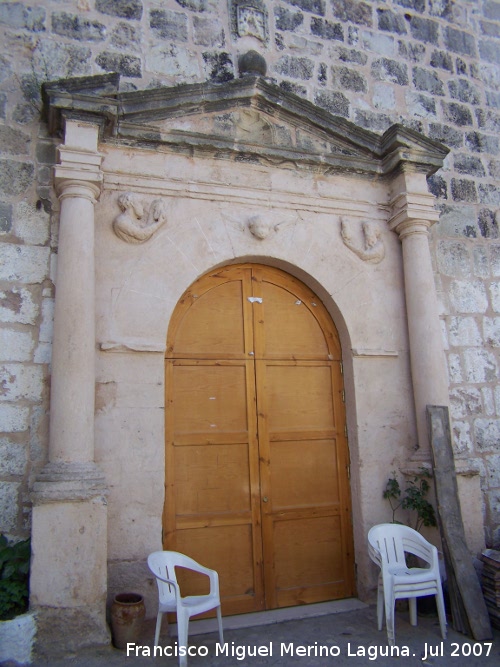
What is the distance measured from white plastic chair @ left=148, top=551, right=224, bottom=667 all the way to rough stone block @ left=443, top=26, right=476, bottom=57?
528 centimetres

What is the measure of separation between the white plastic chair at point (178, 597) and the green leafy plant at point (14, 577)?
69cm

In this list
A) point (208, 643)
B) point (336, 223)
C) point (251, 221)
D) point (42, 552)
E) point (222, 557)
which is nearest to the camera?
point (42, 552)

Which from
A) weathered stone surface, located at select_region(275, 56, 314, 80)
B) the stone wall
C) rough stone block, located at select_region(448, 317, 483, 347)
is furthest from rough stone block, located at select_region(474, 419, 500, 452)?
weathered stone surface, located at select_region(275, 56, 314, 80)

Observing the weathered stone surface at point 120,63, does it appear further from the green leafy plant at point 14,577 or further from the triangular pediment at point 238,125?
the green leafy plant at point 14,577

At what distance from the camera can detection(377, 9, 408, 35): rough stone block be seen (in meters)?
5.36

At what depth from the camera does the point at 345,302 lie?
4.45 meters

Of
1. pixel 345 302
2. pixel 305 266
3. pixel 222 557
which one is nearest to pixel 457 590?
pixel 222 557

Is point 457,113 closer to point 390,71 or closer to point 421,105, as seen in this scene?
point 421,105

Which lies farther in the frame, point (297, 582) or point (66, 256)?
point (297, 582)

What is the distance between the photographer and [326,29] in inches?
201

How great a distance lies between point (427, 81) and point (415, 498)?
3.86 m

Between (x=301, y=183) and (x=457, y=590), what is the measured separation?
312cm

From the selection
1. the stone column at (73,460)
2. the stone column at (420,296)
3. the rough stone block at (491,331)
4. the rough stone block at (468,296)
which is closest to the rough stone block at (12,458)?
the stone column at (73,460)

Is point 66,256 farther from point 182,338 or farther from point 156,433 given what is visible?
point 156,433
